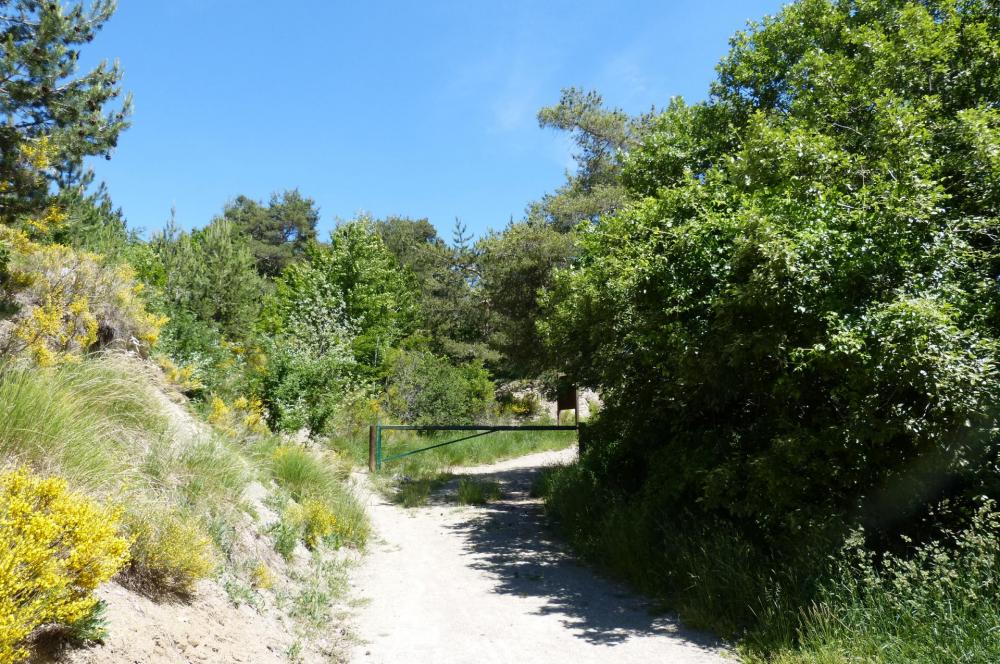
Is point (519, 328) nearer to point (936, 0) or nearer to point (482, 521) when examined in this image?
point (482, 521)

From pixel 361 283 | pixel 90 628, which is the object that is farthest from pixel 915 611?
pixel 361 283

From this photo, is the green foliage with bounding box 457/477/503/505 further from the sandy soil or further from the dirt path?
the sandy soil

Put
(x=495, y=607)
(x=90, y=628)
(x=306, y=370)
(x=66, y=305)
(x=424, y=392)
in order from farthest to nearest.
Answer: (x=424, y=392) < (x=306, y=370) < (x=66, y=305) < (x=495, y=607) < (x=90, y=628)

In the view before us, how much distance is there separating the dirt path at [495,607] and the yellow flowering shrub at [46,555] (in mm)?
2418

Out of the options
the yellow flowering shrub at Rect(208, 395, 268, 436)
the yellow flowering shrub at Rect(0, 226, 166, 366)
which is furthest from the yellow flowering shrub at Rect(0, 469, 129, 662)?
the yellow flowering shrub at Rect(208, 395, 268, 436)

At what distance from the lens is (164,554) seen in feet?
13.5

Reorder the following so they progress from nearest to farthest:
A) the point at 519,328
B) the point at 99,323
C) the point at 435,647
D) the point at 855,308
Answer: the point at 855,308 → the point at 435,647 → the point at 99,323 → the point at 519,328

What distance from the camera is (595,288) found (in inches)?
303

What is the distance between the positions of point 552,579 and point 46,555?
5579 mm

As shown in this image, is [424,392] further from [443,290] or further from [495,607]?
[495,607]

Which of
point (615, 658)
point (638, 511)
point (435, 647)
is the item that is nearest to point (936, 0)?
point (638, 511)

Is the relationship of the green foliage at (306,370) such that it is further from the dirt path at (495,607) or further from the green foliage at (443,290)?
the green foliage at (443,290)

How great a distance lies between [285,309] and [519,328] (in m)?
8.02

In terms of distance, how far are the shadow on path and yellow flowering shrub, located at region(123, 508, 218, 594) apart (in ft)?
10.5
